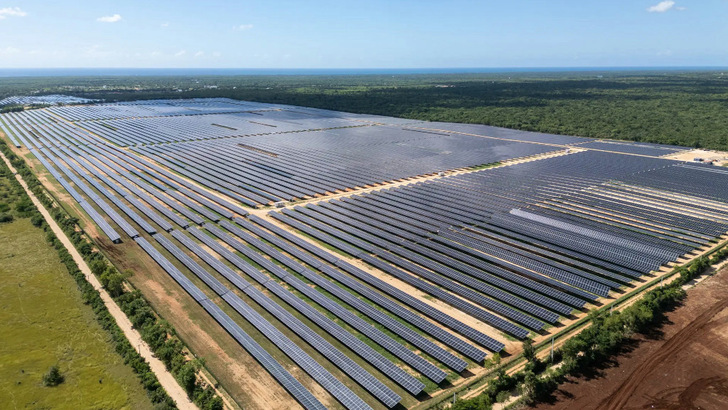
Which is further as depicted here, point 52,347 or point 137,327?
point 137,327

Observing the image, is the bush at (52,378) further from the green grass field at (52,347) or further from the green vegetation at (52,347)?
the green grass field at (52,347)

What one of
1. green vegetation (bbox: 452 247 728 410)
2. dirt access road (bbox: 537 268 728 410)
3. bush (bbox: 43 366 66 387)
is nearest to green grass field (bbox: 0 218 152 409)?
bush (bbox: 43 366 66 387)

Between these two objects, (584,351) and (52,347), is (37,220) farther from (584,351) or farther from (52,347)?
(584,351)

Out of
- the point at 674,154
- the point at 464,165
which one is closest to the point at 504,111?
the point at 674,154

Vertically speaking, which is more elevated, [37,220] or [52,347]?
[37,220]

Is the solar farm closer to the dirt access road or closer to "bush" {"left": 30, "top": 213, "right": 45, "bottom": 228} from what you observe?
the dirt access road

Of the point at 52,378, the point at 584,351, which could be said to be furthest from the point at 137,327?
the point at 584,351

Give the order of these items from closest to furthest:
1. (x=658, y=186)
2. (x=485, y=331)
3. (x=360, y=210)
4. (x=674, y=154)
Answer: (x=485, y=331)
(x=360, y=210)
(x=658, y=186)
(x=674, y=154)

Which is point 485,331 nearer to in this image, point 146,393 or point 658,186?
point 146,393
